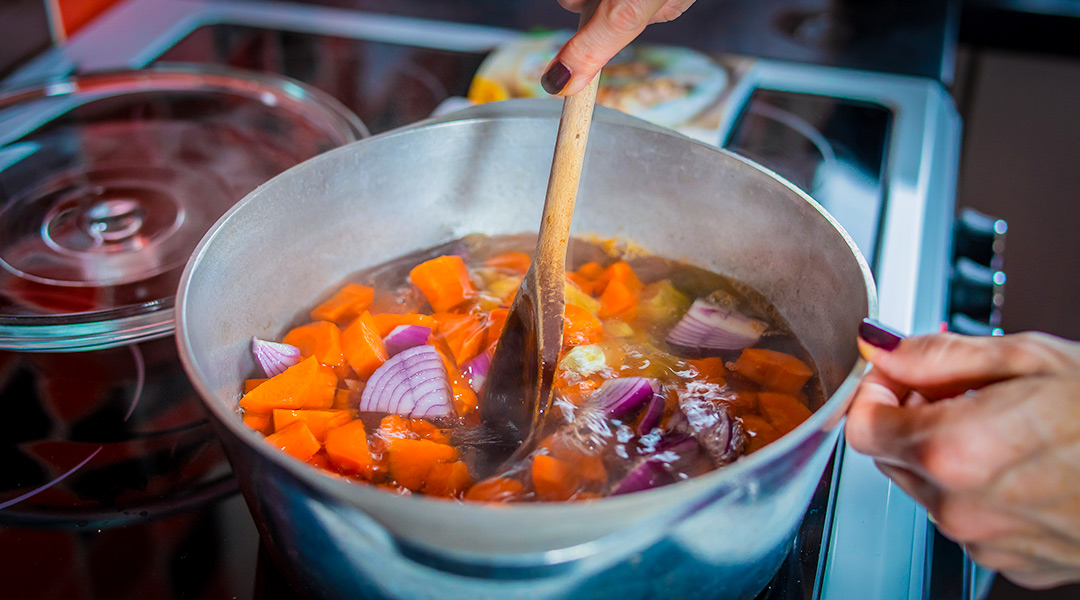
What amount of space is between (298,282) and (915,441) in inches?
27.1

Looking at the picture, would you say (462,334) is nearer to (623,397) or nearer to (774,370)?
(623,397)

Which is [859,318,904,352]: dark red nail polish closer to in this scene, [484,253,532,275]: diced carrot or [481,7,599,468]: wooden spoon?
[481,7,599,468]: wooden spoon

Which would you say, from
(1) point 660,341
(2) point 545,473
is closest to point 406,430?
(2) point 545,473

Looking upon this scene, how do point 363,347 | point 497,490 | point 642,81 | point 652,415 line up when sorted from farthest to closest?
point 642,81 → point 363,347 → point 652,415 → point 497,490

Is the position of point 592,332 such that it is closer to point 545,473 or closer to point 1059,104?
point 545,473

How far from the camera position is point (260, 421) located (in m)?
0.81

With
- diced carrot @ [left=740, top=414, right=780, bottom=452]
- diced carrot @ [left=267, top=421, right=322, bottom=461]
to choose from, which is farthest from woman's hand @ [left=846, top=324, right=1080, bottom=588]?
diced carrot @ [left=267, top=421, right=322, bottom=461]

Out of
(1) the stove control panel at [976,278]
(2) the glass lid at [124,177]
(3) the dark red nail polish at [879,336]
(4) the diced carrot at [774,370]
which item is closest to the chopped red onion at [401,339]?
(2) the glass lid at [124,177]

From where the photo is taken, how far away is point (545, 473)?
70 centimetres

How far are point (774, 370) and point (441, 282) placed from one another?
0.41 m

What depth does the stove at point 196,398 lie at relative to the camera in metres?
0.75

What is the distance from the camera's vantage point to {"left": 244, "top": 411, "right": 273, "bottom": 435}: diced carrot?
2.65ft

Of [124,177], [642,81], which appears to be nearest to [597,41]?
[642,81]

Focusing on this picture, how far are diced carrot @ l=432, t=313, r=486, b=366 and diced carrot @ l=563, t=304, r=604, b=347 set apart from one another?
0.10 metres
